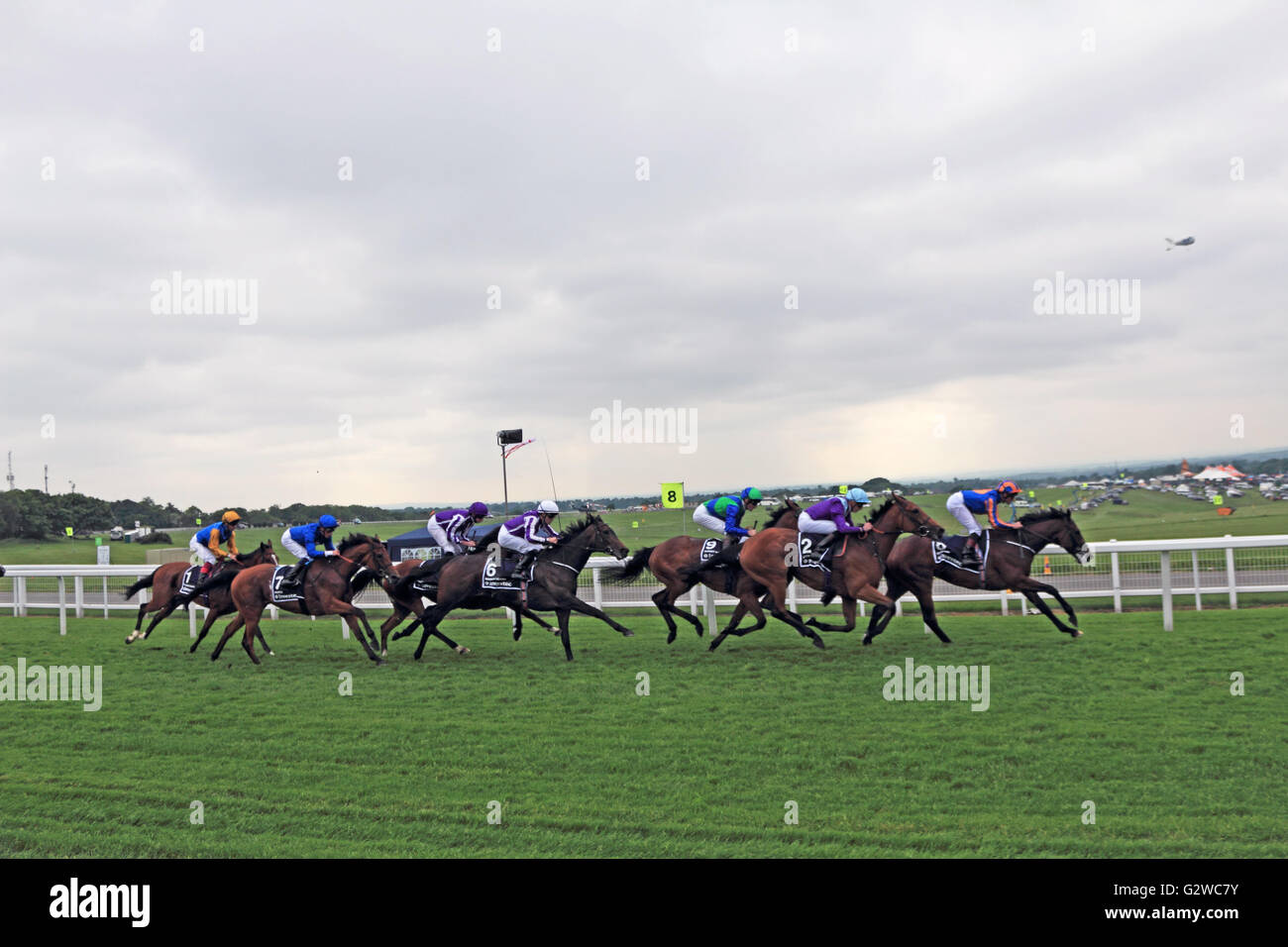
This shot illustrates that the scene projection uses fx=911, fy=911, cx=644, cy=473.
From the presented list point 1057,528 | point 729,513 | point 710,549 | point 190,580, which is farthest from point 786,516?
point 190,580

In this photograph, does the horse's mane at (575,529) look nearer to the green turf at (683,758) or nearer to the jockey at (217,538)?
the green turf at (683,758)

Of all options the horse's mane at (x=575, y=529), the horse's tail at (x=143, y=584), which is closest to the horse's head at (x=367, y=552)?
the horse's mane at (x=575, y=529)

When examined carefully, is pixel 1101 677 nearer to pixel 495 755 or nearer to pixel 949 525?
pixel 495 755

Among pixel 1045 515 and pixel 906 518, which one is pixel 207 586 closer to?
pixel 906 518

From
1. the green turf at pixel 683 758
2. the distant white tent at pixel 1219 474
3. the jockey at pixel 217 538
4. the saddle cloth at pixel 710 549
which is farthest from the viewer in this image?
the distant white tent at pixel 1219 474

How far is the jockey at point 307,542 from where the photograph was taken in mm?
9133

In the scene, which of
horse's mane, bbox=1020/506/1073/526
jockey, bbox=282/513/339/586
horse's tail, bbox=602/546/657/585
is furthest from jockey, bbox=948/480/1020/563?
jockey, bbox=282/513/339/586

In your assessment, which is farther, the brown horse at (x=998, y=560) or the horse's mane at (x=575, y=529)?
the horse's mane at (x=575, y=529)

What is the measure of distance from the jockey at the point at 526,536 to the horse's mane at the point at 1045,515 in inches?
182

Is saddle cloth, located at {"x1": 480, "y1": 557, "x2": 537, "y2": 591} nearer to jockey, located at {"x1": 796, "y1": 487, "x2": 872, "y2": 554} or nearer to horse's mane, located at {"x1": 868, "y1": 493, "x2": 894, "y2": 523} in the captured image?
jockey, located at {"x1": 796, "y1": 487, "x2": 872, "y2": 554}

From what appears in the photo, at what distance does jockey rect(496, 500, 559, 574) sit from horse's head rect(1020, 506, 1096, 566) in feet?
15.3

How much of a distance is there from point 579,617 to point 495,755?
7753 millimetres

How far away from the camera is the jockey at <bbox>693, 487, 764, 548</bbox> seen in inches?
372

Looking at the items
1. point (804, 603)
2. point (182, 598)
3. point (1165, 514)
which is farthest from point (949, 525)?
point (182, 598)
